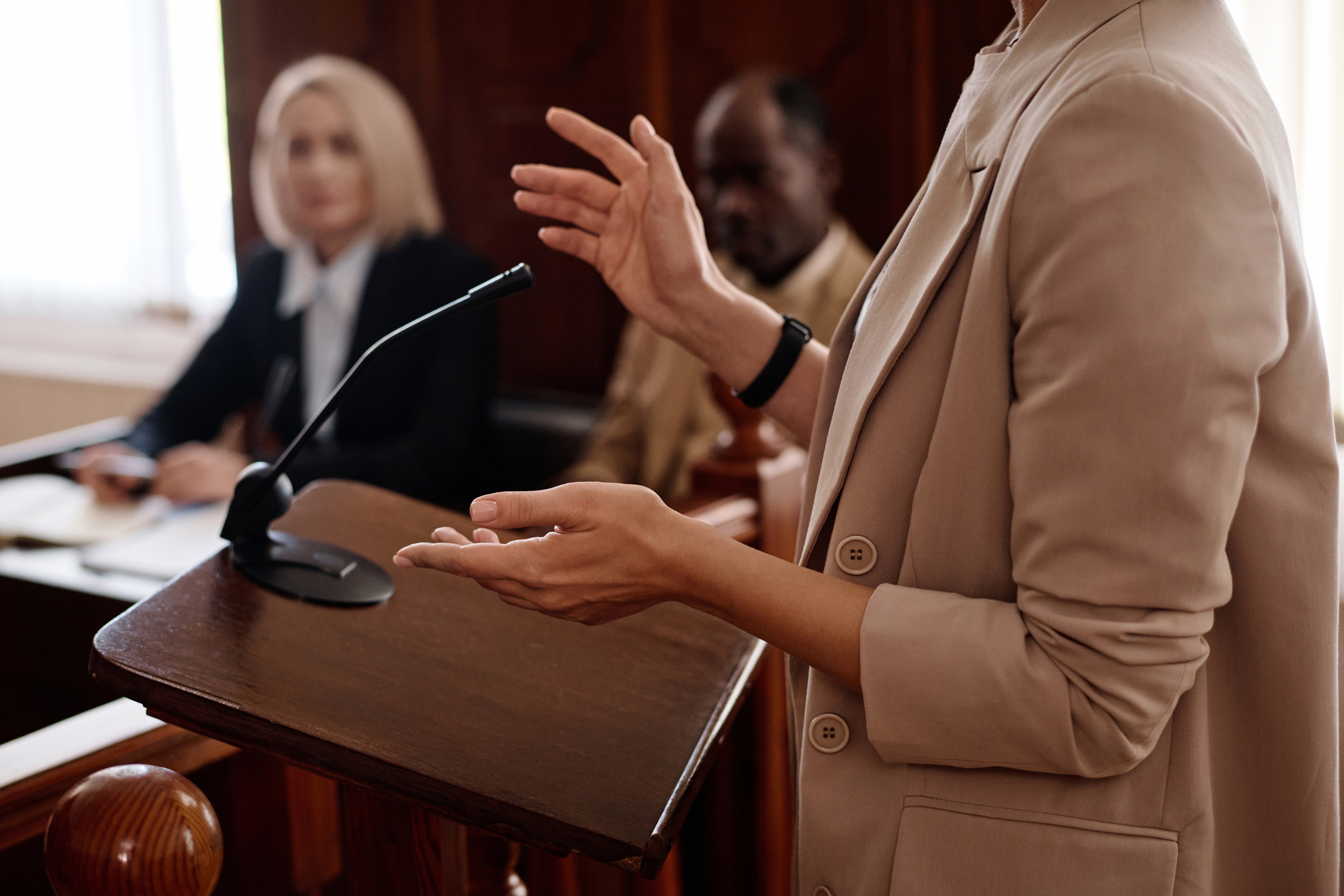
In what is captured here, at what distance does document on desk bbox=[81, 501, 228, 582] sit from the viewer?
1.95m

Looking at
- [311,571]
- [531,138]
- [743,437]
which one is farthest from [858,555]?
[531,138]

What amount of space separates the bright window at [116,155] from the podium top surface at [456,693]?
369cm

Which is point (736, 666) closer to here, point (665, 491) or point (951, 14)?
point (665, 491)

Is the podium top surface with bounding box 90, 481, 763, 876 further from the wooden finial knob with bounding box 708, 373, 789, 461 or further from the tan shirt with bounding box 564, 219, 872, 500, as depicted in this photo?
the tan shirt with bounding box 564, 219, 872, 500

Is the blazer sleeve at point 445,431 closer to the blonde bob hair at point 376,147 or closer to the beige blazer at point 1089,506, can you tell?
the blonde bob hair at point 376,147

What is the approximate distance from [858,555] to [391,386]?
83.8 inches

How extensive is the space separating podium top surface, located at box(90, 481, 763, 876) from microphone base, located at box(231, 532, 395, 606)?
1 cm

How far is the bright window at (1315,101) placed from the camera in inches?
89.4

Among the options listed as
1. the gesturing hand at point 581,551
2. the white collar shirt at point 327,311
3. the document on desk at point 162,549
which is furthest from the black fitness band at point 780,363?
the white collar shirt at point 327,311

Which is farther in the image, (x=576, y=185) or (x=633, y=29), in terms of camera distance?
(x=633, y=29)

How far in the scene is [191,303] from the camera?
438 centimetres

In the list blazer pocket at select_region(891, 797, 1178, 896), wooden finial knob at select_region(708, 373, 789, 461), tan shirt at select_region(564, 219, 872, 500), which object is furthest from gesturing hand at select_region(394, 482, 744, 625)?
tan shirt at select_region(564, 219, 872, 500)

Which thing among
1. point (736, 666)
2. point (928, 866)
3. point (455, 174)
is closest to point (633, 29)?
point (455, 174)

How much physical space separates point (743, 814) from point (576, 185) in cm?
90
